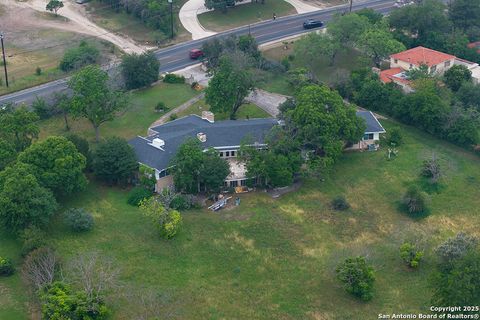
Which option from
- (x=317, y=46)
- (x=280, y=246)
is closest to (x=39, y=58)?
(x=317, y=46)

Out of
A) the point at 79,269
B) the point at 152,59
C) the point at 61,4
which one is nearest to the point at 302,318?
the point at 79,269

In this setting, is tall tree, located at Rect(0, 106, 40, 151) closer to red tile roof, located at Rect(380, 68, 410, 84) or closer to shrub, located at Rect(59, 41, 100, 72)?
shrub, located at Rect(59, 41, 100, 72)

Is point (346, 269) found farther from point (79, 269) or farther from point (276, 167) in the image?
point (79, 269)

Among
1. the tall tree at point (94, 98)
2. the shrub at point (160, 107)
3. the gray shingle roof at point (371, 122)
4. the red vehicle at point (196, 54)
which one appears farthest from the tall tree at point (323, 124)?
the red vehicle at point (196, 54)

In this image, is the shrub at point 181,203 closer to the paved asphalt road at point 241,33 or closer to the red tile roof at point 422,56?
the paved asphalt road at point 241,33

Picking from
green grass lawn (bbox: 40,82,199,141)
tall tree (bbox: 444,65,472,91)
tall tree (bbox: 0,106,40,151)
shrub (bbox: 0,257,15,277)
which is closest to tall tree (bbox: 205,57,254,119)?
green grass lawn (bbox: 40,82,199,141)
